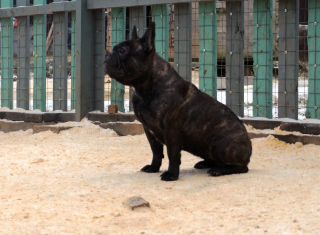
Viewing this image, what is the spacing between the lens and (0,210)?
3750 millimetres

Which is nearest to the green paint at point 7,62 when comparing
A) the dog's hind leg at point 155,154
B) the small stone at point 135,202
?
the dog's hind leg at point 155,154

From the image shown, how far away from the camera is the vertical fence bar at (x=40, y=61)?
28.7ft

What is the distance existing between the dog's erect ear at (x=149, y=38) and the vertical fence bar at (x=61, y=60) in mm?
4071

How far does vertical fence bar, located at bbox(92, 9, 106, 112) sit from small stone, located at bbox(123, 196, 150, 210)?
4494 millimetres

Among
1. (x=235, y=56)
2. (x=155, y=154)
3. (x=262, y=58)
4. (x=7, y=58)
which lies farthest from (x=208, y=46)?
(x=7, y=58)

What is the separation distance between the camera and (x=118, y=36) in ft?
26.6

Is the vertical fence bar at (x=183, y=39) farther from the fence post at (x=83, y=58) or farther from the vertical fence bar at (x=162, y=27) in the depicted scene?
the fence post at (x=83, y=58)

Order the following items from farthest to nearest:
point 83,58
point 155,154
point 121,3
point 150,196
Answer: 1. point 83,58
2. point 121,3
3. point 155,154
4. point 150,196

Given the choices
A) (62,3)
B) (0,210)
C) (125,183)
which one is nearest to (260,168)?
(125,183)

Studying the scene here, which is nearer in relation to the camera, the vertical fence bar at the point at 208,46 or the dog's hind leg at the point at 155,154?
the dog's hind leg at the point at 155,154

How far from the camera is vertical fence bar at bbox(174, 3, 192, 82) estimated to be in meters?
7.51

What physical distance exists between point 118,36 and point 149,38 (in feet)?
11.7

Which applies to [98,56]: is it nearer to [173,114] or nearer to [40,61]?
[40,61]

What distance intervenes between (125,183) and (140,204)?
0.78 metres
